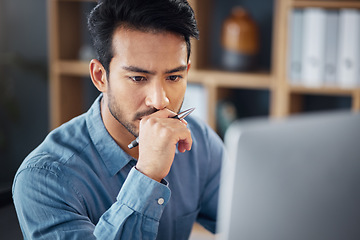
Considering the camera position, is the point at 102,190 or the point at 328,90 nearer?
the point at 102,190

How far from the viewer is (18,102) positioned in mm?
3428

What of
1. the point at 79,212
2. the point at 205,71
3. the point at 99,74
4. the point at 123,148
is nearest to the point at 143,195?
the point at 79,212

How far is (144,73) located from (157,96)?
0.06m

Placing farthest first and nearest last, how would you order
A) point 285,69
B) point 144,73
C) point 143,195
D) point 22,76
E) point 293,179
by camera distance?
point 22,76 → point 285,69 → point 144,73 → point 143,195 → point 293,179

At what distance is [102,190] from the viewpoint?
3.80 feet

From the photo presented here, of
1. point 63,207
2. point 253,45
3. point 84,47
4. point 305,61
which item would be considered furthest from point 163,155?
point 84,47

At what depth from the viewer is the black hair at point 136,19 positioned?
45.1 inches

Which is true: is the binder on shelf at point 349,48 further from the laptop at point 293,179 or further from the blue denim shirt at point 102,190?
the laptop at point 293,179

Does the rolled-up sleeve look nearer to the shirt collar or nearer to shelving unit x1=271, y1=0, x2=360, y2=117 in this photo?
the shirt collar

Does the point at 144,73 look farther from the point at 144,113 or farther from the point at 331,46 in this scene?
the point at 331,46

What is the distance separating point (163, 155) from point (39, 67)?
2.56m

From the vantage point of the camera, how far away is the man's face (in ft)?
3.69

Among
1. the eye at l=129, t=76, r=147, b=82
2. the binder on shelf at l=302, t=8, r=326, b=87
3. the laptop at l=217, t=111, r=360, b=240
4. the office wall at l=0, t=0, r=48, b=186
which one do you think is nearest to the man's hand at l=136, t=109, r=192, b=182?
the eye at l=129, t=76, r=147, b=82

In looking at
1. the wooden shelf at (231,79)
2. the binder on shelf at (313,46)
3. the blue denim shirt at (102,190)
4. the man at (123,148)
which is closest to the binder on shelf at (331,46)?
the binder on shelf at (313,46)
